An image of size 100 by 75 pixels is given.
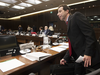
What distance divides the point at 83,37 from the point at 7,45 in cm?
119

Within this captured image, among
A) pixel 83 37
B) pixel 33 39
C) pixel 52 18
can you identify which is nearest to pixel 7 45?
pixel 83 37

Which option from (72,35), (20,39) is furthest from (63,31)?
(72,35)

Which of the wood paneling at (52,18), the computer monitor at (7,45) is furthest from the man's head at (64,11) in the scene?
the wood paneling at (52,18)

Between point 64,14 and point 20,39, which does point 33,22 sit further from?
point 64,14

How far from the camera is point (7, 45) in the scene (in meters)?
1.33

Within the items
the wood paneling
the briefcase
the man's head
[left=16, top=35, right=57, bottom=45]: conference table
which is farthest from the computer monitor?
the wood paneling

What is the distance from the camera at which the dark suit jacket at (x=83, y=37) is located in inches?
36.9

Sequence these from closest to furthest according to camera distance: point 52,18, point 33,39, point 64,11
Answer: point 64,11
point 33,39
point 52,18

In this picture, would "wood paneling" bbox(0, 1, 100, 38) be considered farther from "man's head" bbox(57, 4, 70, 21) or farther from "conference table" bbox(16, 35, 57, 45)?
"man's head" bbox(57, 4, 70, 21)

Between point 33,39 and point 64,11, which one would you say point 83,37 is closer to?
point 64,11

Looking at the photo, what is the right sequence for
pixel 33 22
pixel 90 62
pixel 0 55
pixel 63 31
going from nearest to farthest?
1. pixel 90 62
2. pixel 0 55
3. pixel 63 31
4. pixel 33 22

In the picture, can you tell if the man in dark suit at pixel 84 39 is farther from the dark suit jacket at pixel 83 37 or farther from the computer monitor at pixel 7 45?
the computer monitor at pixel 7 45

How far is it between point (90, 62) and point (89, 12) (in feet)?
24.6

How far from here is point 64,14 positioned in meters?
1.31
